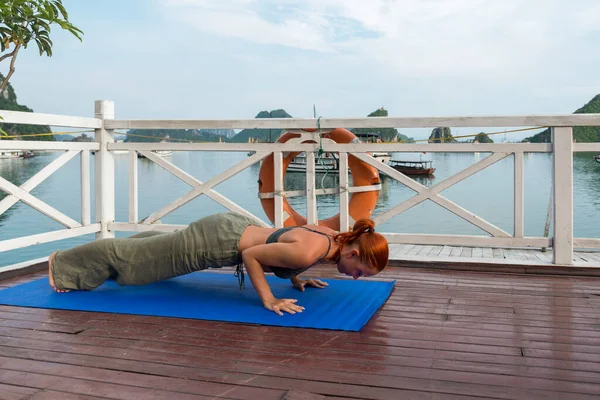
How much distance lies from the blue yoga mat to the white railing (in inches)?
32.5

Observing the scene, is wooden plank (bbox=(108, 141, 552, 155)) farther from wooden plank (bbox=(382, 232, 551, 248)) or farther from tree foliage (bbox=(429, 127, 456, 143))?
wooden plank (bbox=(382, 232, 551, 248))

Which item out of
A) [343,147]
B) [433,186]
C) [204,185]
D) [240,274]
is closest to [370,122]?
[343,147]

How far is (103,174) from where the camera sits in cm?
431

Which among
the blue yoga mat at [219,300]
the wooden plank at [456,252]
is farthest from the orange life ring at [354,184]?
the blue yoga mat at [219,300]

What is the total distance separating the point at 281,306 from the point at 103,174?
230 cm

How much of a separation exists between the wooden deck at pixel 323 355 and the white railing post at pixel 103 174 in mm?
1687

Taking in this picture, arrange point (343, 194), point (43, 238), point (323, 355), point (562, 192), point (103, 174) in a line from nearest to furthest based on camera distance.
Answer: point (323, 355)
point (562, 192)
point (43, 238)
point (343, 194)
point (103, 174)

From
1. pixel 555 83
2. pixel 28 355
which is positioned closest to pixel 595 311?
pixel 28 355

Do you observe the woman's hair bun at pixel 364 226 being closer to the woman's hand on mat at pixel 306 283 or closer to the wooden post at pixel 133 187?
the woman's hand on mat at pixel 306 283

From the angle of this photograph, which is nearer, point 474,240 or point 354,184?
point 474,240

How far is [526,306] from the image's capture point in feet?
8.84

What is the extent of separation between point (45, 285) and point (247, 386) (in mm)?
1786

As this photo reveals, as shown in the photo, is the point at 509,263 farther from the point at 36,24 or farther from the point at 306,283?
the point at 36,24

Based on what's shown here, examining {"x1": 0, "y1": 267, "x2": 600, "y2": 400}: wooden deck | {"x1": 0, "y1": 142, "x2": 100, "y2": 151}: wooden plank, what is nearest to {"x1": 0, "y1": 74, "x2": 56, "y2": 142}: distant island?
{"x1": 0, "y1": 142, "x2": 100, "y2": 151}: wooden plank
